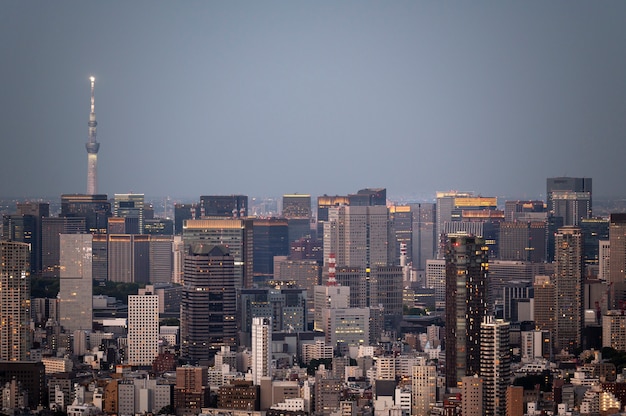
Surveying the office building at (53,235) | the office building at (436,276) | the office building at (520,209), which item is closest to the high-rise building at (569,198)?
the office building at (520,209)

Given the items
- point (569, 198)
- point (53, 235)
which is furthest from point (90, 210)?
point (569, 198)

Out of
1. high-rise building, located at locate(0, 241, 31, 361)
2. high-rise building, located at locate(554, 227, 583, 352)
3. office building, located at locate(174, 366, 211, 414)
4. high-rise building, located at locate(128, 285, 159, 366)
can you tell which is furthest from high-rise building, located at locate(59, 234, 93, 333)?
high-rise building, located at locate(554, 227, 583, 352)

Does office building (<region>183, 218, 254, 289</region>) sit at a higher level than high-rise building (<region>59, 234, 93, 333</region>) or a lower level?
higher

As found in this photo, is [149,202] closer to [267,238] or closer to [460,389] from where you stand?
[267,238]

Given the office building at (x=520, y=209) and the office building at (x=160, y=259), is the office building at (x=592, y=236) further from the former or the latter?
the office building at (x=160, y=259)

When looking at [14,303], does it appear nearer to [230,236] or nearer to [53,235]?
[53,235]

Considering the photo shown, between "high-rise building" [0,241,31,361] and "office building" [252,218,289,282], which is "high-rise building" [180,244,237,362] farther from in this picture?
"office building" [252,218,289,282]
